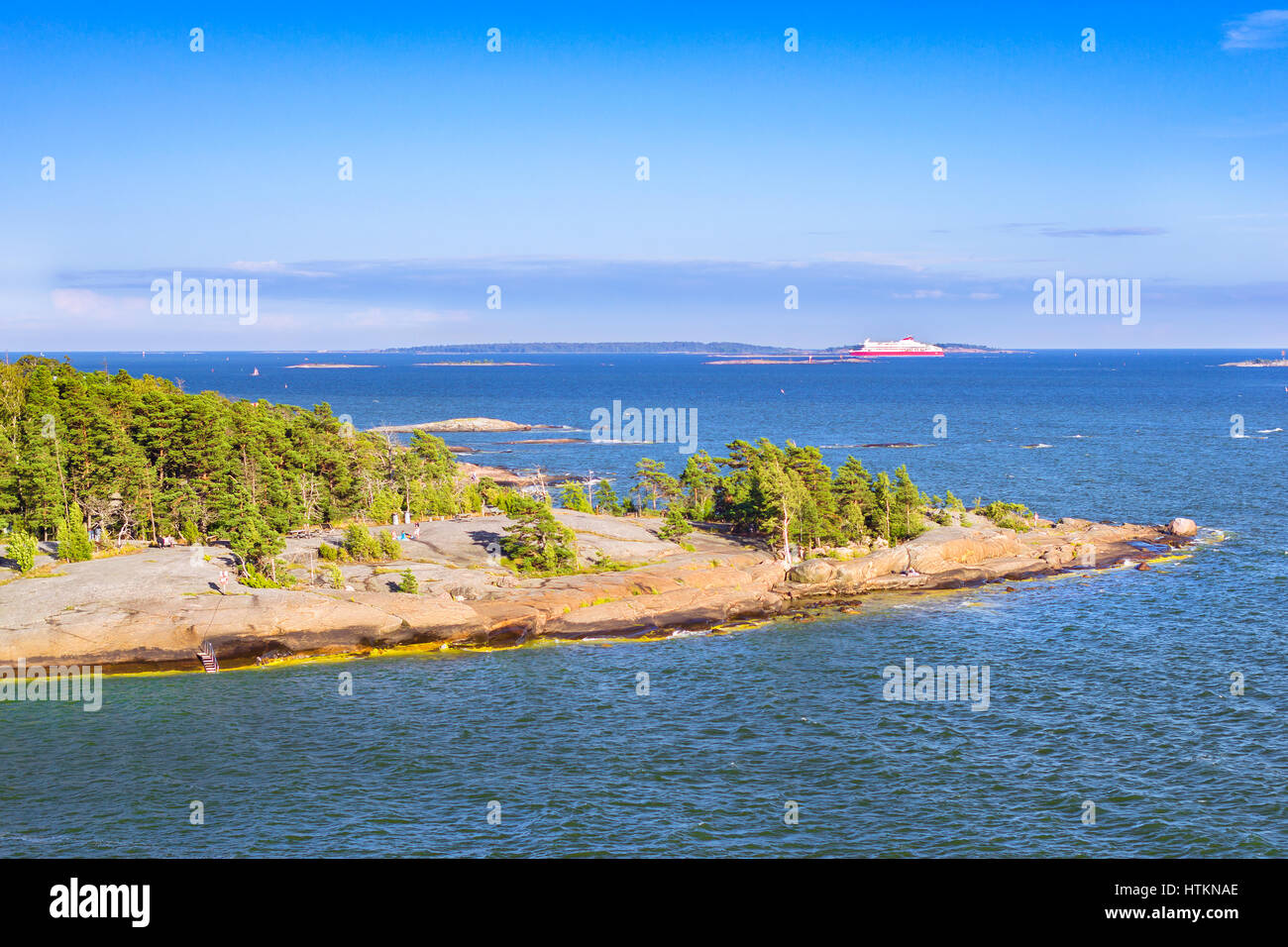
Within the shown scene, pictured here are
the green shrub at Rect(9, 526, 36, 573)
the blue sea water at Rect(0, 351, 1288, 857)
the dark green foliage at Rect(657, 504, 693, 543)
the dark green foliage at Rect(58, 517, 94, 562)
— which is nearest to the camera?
the blue sea water at Rect(0, 351, 1288, 857)

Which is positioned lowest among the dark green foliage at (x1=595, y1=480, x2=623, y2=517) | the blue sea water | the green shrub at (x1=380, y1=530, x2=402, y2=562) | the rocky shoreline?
the blue sea water

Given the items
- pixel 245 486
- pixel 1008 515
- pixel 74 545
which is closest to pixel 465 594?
pixel 245 486

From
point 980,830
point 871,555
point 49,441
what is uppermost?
point 49,441

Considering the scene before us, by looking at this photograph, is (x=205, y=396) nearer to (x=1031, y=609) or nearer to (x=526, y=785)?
(x=526, y=785)

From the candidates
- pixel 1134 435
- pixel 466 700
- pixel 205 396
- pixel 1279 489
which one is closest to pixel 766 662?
pixel 466 700

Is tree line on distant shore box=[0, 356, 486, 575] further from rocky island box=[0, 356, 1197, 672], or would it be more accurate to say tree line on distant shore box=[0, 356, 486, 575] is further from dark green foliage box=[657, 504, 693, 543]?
dark green foliage box=[657, 504, 693, 543]

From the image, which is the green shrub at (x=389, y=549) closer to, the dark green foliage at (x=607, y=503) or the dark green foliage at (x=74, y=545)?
the dark green foliage at (x=74, y=545)

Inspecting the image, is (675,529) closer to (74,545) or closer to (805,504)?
(805,504)

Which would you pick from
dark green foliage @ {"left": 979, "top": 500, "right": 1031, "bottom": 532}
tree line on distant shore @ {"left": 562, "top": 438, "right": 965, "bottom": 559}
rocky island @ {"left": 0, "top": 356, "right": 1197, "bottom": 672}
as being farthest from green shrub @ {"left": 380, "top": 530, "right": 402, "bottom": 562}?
dark green foliage @ {"left": 979, "top": 500, "right": 1031, "bottom": 532}
